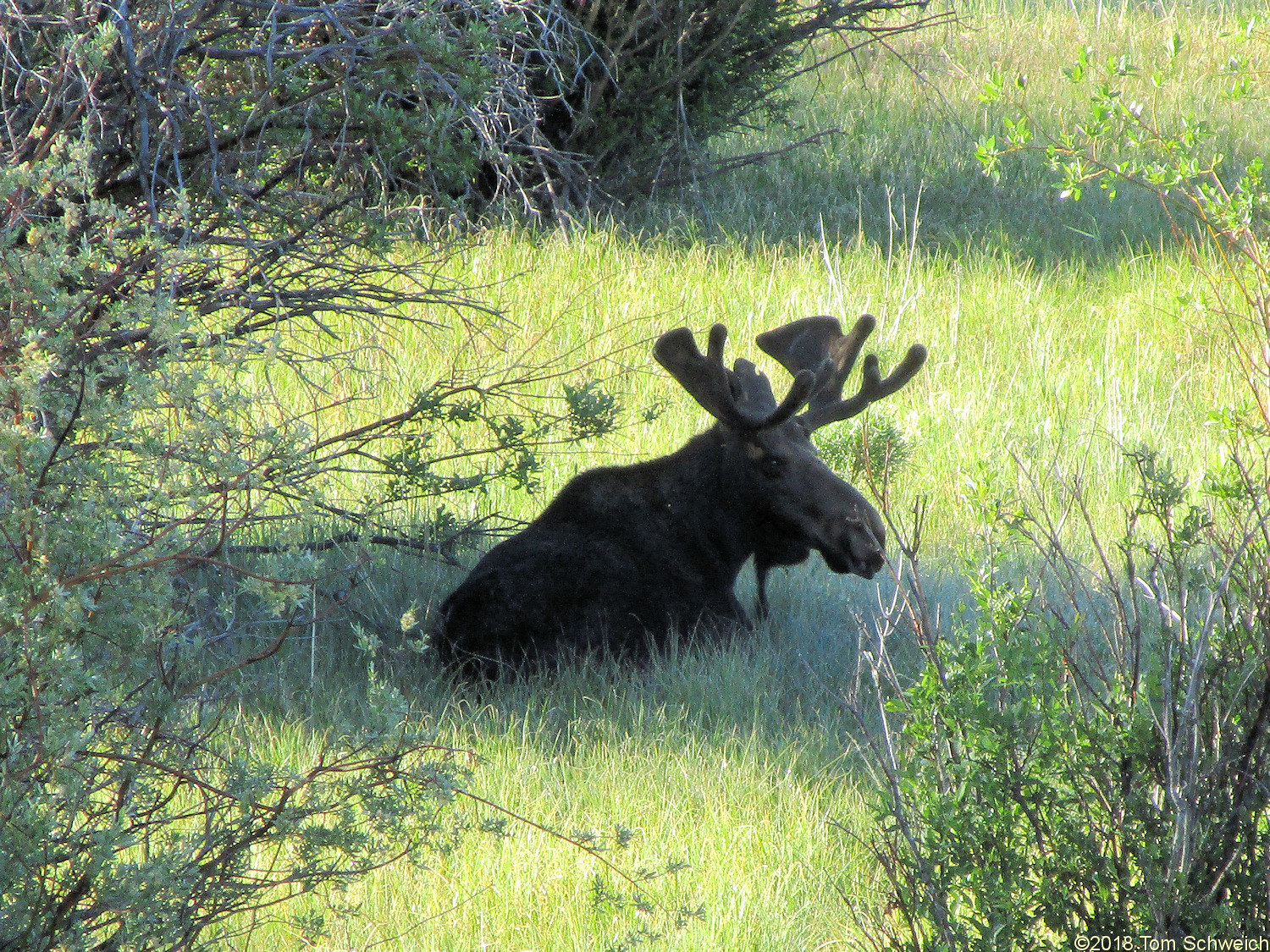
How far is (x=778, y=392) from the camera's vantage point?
7.71 metres

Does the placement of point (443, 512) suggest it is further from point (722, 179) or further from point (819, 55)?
point (819, 55)

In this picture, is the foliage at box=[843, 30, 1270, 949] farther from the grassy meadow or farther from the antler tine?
the antler tine

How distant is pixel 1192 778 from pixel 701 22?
856 cm

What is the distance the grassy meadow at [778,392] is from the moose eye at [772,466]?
68 cm

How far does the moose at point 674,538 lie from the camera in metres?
4.75

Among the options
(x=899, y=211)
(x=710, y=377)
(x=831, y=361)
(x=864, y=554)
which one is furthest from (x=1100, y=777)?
(x=899, y=211)

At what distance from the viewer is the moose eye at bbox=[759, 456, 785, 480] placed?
4820 millimetres

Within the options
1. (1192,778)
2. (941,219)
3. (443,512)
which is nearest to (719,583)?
(443,512)

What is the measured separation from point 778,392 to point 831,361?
7.56 ft

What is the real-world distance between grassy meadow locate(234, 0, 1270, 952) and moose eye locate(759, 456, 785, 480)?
685mm

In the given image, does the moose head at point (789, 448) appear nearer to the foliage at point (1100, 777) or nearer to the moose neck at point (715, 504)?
the moose neck at point (715, 504)

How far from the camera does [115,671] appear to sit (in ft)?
7.59

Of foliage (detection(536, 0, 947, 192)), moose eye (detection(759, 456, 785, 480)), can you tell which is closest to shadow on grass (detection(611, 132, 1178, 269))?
foliage (detection(536, 0, 947, 192))

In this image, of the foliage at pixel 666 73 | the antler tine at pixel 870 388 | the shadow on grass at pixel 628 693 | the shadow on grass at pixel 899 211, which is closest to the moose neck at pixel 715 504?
the shadow on grass at pixel 628 693
